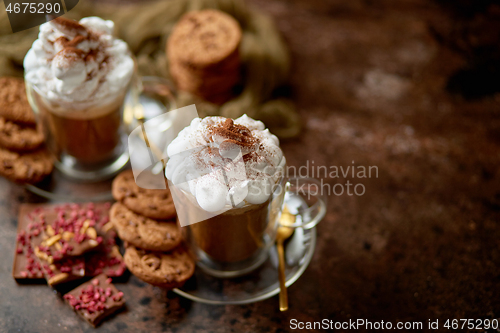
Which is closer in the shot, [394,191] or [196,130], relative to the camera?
[196,130]

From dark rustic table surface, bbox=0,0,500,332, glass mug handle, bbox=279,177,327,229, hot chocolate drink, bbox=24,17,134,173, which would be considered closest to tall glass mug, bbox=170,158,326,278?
glass mug handle, bbox=279,177,327,229

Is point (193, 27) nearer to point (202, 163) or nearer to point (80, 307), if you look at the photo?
point (202, 163)

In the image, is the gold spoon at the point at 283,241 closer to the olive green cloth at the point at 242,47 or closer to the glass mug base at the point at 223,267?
the glass mug base at the point at 223,267

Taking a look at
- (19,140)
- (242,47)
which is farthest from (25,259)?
(242,47)

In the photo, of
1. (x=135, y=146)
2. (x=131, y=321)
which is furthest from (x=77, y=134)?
(x=131, y=321)

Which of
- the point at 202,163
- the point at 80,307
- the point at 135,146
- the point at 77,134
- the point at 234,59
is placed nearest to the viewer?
the point at 202,163

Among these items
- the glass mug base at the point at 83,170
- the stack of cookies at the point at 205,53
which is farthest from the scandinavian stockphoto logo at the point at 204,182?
the stack of cookies at the point at 205,53

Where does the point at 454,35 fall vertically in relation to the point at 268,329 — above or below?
above
